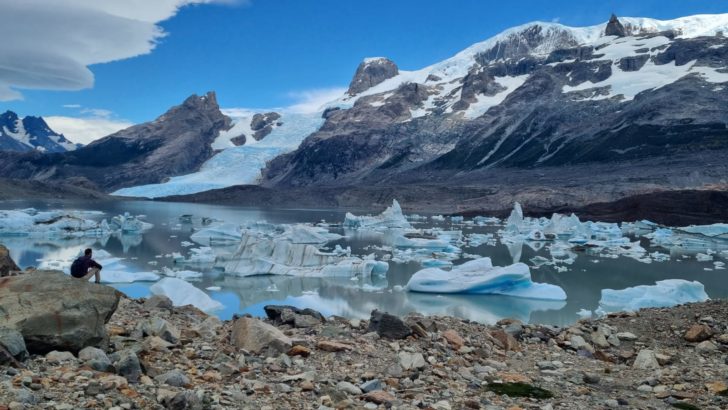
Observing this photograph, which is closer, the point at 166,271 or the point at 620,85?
the point at 166,271

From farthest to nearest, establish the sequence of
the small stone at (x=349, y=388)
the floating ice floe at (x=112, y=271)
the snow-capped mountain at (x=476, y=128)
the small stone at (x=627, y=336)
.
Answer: the snow-capped mountain at (x=476, y=128), the floating ice floe at (x=112, y=271), the small stone at (x=627, y=336), the small stone at (x=349, y=388)

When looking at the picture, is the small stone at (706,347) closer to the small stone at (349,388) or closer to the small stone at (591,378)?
the small stone at (591,378)

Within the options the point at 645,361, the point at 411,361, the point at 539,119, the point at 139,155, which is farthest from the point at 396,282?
the point at 139,155

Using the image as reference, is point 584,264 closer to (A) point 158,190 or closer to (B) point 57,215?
(B) point 57,215

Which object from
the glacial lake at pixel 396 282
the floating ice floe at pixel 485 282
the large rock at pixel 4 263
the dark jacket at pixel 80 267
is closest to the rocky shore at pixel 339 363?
the dark jacket at pixel 80 267

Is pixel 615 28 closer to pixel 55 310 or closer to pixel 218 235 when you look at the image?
pixel 218 235

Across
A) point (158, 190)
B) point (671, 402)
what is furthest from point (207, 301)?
point (158, 190)

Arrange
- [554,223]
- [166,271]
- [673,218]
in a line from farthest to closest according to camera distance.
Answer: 1. [673,218]
2. [554,223]
3. [166,271]
